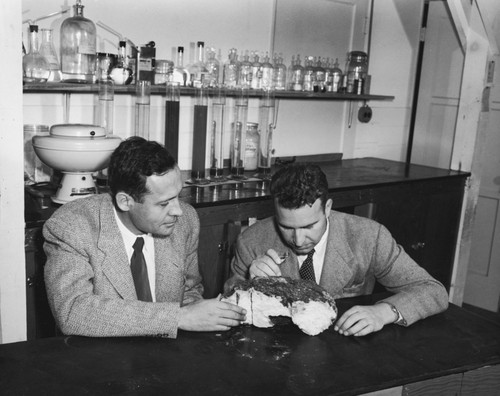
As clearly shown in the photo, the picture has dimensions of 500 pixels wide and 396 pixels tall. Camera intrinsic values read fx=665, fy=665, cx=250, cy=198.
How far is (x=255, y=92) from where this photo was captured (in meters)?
4.23

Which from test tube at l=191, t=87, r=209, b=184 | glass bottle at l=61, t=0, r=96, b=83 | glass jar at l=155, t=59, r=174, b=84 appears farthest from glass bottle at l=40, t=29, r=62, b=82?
test tube at l=191, t=87, r=209, b=184

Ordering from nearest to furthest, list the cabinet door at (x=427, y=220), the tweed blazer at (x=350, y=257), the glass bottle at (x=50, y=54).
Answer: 1. the tweed blazer at (x=350, y=257)
2. the glass bottle at (x=50, y=54)
3. the cabinet door at (x=427, y=220)

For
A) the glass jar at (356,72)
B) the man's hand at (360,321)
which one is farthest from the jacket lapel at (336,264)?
the glass jar at (356,72)

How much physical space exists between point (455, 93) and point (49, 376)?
4.37m

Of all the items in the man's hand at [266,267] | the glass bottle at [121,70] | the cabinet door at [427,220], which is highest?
the glass bottle at [121,70]

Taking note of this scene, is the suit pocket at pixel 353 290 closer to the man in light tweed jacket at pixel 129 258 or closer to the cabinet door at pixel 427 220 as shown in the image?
the man in light tweed jacket at pixel 129 258

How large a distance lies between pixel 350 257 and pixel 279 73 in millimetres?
2107

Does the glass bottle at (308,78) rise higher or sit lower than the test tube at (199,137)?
higher

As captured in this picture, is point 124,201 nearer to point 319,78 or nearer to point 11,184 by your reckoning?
point 11,184

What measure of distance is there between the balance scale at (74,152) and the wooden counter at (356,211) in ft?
0.46

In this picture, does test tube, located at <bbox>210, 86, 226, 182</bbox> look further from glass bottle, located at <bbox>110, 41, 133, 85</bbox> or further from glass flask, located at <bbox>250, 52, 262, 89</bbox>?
glass bottle, located at <bbox>110, 41, 133, 85</bbox>

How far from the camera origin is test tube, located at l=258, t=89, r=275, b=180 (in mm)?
4203

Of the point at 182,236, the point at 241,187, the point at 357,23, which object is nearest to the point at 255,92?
the point at 241,187

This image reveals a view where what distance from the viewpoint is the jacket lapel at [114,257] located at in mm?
2311
